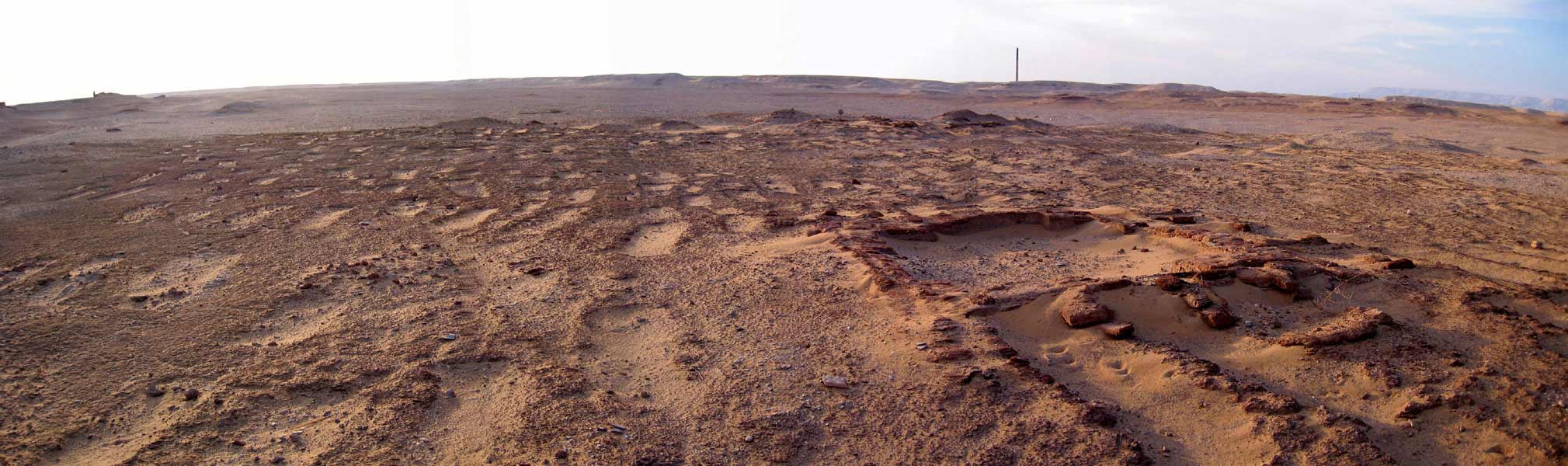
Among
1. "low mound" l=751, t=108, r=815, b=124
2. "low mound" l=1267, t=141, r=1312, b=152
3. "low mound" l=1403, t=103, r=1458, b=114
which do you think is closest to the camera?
"low mound" l=1267, t=141, r=1312, b=152

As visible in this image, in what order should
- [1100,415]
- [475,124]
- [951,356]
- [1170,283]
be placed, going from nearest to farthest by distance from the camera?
[1100,415], [951,356], [1170,283], [475,124]

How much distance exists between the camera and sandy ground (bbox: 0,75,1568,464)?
2527mm

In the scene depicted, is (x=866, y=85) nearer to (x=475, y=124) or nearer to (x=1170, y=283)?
(x=475, y=124)

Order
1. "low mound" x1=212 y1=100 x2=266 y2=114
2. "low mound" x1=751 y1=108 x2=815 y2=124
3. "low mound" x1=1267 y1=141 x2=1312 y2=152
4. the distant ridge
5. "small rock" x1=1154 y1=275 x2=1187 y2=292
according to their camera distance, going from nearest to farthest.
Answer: "small rock" x1=1154 y1=275 x2=1187 y2=292, "low mound" x1=1267 y1=141 x2=1312 y2=152, "low mound" x1=751 y1=108 x2=815 y2=124, "low mound" x1=212 y1=100 x2=266 y2=114, the distant ridge

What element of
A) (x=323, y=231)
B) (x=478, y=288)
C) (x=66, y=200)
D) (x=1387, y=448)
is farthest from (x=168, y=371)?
(x=66, y=200)

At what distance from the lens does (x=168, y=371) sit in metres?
2.92

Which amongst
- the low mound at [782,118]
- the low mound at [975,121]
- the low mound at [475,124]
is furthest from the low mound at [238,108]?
the low mound at [975,121]

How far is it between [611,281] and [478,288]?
0.59m

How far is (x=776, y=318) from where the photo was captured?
3.48 metres

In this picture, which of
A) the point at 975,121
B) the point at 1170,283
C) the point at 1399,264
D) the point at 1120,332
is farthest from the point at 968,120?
the point at 1120,332

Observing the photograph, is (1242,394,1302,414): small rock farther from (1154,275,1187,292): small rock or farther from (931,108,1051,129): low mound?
(931,108,1051,129): low mound

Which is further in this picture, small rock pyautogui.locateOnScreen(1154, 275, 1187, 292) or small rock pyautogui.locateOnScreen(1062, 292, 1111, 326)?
small rock pyautogui.locateOnScreen(1154, 275, 1187, 292)

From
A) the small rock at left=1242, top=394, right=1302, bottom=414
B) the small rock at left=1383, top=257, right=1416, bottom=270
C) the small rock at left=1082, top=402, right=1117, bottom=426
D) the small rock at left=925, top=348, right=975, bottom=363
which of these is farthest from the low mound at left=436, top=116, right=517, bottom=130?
the small rock at left=1242, top=394, right=1302, bottom=414

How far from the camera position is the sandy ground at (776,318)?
2527 mm
